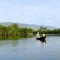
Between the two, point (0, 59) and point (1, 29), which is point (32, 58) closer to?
point (0, 59)

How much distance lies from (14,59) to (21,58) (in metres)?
1.10

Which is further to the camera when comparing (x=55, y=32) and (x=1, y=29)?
(x=55, y=32)

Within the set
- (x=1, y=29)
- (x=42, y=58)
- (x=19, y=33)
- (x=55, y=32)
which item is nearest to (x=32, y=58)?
(x=42, y=58)

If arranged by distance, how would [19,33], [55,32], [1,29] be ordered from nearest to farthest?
[1,29], [19,33], [55,32]

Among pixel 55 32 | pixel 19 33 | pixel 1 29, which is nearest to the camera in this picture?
pixel 1 29

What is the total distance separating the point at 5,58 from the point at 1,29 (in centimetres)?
8567

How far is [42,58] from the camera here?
83.0ft

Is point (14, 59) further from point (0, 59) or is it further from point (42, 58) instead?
point (42, 58)

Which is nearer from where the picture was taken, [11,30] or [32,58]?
[32,58]

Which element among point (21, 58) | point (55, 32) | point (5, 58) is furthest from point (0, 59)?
point (55, 32)

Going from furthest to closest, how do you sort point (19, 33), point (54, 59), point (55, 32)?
point (55, 32), point (19, 33), point (54, 59)

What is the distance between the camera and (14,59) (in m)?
24.8

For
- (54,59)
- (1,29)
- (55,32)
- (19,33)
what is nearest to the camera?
(54,59)

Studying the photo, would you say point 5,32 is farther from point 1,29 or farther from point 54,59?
point 54,59
